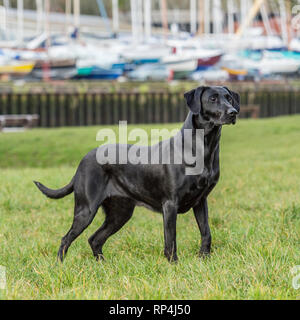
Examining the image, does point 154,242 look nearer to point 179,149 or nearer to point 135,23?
point 179,149

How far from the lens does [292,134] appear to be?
680 inches

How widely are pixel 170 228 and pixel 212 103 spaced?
3.83ft

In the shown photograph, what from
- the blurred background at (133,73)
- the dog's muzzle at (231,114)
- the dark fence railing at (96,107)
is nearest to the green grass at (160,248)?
the dog's muzzle at (231,114)

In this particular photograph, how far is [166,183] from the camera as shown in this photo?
4469 millimetres

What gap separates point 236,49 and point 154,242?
1522 inches

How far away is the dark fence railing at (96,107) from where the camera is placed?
24969 mm

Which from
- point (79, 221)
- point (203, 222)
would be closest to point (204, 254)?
point (203, 222)

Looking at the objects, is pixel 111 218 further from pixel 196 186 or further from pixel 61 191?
pixel 196 186

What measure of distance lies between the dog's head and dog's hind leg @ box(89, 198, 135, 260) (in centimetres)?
112

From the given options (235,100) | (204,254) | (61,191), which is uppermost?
(235,100)

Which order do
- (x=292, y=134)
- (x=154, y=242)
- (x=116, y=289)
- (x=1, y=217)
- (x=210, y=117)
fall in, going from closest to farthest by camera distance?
1. (x=116, y=289)
2. (x=210, y=117)
3. (x=154, y=242)
4. (x=1, y=217)
5. (x=292, y=134)

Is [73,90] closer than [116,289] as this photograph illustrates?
No

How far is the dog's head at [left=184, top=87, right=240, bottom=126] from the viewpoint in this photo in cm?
424

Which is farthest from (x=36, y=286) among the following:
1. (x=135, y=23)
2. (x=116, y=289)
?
(x=135, y=23)
